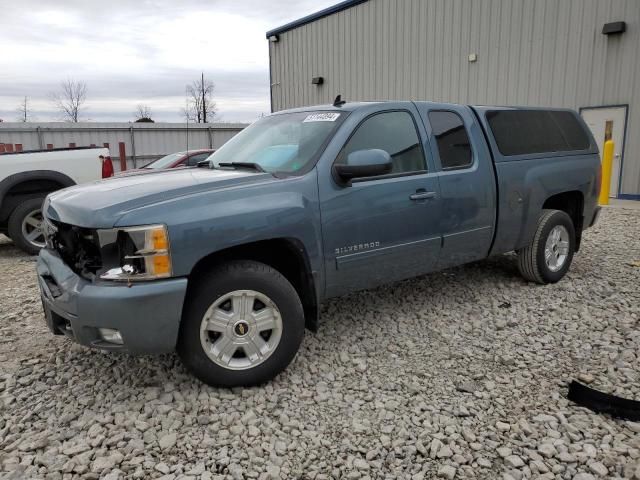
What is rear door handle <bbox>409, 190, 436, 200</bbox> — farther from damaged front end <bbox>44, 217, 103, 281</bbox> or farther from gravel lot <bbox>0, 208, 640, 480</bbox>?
damaged front end <bbox>44, 217, 103, 281</bbox>

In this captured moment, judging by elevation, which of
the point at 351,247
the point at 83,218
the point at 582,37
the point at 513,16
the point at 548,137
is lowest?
the point at 351,247

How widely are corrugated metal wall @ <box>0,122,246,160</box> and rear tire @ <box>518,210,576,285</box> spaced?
51.9 feet

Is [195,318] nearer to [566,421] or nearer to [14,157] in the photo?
[566,421]

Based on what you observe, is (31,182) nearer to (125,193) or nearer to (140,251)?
(125,193)

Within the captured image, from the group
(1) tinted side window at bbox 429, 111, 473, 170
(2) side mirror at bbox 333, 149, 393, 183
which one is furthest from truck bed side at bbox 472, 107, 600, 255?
(2) side mirror at bbox 333, 149, 393, 183

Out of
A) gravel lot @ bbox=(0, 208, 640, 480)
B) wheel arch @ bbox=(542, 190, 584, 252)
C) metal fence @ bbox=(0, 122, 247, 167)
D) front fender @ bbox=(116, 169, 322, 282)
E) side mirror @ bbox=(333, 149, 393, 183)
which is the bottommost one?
gravel lot @ bbox=(0, 208, 640, 480)

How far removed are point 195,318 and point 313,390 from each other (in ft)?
2.91

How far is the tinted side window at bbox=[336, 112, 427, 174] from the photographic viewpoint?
375cm

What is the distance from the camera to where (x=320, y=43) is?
59.3 feet

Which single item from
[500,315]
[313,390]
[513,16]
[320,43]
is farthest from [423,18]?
[313,390]

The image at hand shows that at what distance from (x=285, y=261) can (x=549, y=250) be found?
307 centimetres

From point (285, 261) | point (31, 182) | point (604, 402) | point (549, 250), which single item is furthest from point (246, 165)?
point (31, 182)

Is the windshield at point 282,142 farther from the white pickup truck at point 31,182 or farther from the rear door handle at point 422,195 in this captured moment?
the white pickup truck at point 31,182

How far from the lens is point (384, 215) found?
12.0 feet
